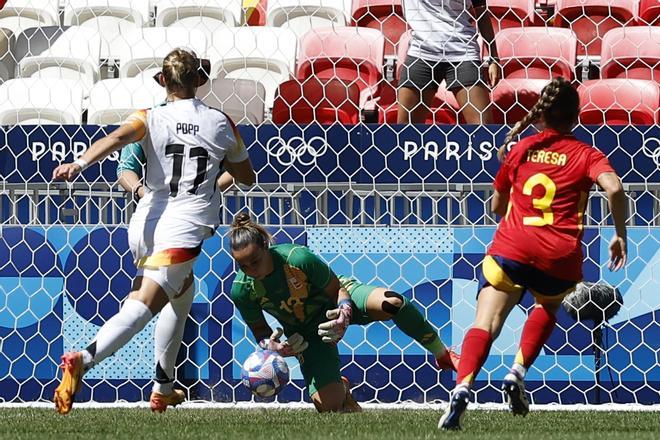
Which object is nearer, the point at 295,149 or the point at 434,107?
the point at 295,149

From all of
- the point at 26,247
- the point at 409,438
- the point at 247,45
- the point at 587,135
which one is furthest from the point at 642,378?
the point at 247,45

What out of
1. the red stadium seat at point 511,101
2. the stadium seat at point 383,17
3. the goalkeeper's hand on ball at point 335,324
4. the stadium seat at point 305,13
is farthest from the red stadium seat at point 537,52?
the goalkeeper's hand on ball at point 335,324

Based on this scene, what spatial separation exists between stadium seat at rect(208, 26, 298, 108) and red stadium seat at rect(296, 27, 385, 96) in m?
0.16

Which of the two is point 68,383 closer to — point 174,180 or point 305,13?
point 174,180

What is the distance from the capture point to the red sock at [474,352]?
4.49 meters

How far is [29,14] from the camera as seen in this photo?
10.4 m

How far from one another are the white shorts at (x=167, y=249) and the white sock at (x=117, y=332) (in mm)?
146

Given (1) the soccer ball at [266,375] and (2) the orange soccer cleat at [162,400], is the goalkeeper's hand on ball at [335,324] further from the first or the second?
(2) the orange soccer cleat at [162,400]

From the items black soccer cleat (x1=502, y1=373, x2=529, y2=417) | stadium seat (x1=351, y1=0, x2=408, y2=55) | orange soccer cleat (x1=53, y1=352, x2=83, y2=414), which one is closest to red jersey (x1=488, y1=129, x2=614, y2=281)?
black soccer cleat (x1=502, y1=373, x2=529, y2=417)

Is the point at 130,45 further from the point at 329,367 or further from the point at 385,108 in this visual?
the point at 329,367

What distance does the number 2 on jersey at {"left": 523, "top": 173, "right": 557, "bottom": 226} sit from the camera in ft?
15.2

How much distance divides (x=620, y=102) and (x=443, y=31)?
1253mm

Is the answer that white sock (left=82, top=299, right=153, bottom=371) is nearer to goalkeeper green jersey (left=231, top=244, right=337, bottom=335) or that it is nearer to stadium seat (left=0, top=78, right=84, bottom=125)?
goalkeeper green jersey (left=231, top=244, right=337, bottom=335)

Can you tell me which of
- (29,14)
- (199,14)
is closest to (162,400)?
(199,14)
